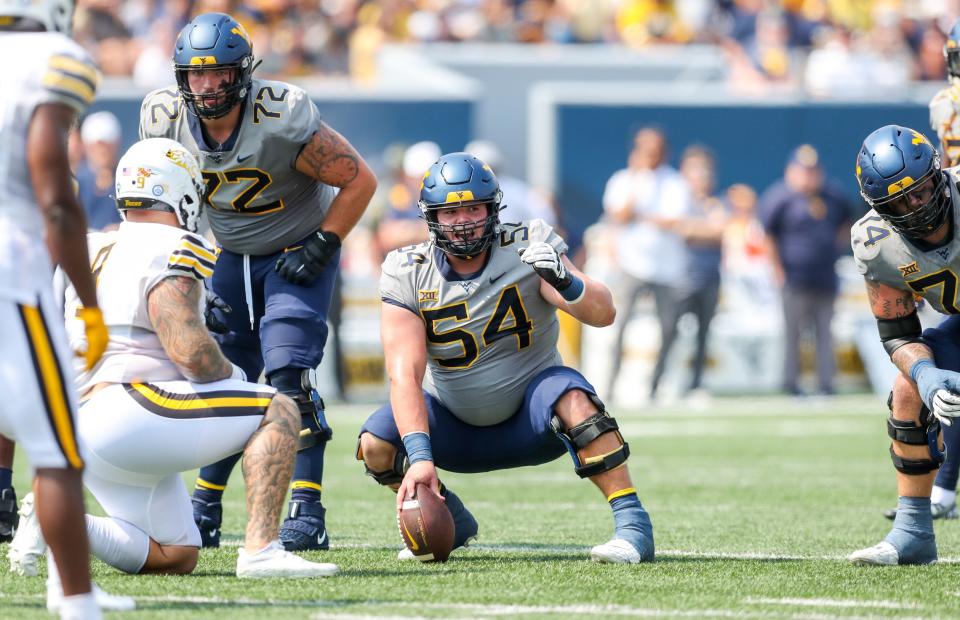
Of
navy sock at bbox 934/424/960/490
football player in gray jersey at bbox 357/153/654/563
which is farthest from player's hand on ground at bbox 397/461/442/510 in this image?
navy sock at bbox 934/424/960/490

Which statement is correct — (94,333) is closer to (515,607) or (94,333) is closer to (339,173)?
(515,607)

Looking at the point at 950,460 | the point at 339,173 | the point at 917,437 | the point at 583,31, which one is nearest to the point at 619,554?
the point at 917,437

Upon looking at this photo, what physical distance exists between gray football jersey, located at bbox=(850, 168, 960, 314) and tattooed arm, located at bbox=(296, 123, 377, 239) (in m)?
1.92

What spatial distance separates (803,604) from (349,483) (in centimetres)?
440

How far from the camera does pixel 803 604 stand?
4.50m

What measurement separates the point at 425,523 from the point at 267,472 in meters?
0.67

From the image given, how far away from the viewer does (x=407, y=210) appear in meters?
13.9

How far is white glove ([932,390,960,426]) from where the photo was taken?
5.05m

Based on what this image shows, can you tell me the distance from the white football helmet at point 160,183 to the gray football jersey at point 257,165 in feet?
2.98

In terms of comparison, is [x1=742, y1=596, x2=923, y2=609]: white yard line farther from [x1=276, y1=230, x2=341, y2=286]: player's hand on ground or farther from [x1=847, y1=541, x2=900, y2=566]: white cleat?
[x1=276, y1=230, x2=341, y2=286]: player's hand on ground

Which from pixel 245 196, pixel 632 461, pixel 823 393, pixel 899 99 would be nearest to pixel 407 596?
pixel 245 196

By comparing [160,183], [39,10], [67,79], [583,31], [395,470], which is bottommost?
[395,470]

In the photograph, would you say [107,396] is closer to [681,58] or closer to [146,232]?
[146,232]

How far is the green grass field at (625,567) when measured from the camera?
14.5ft
